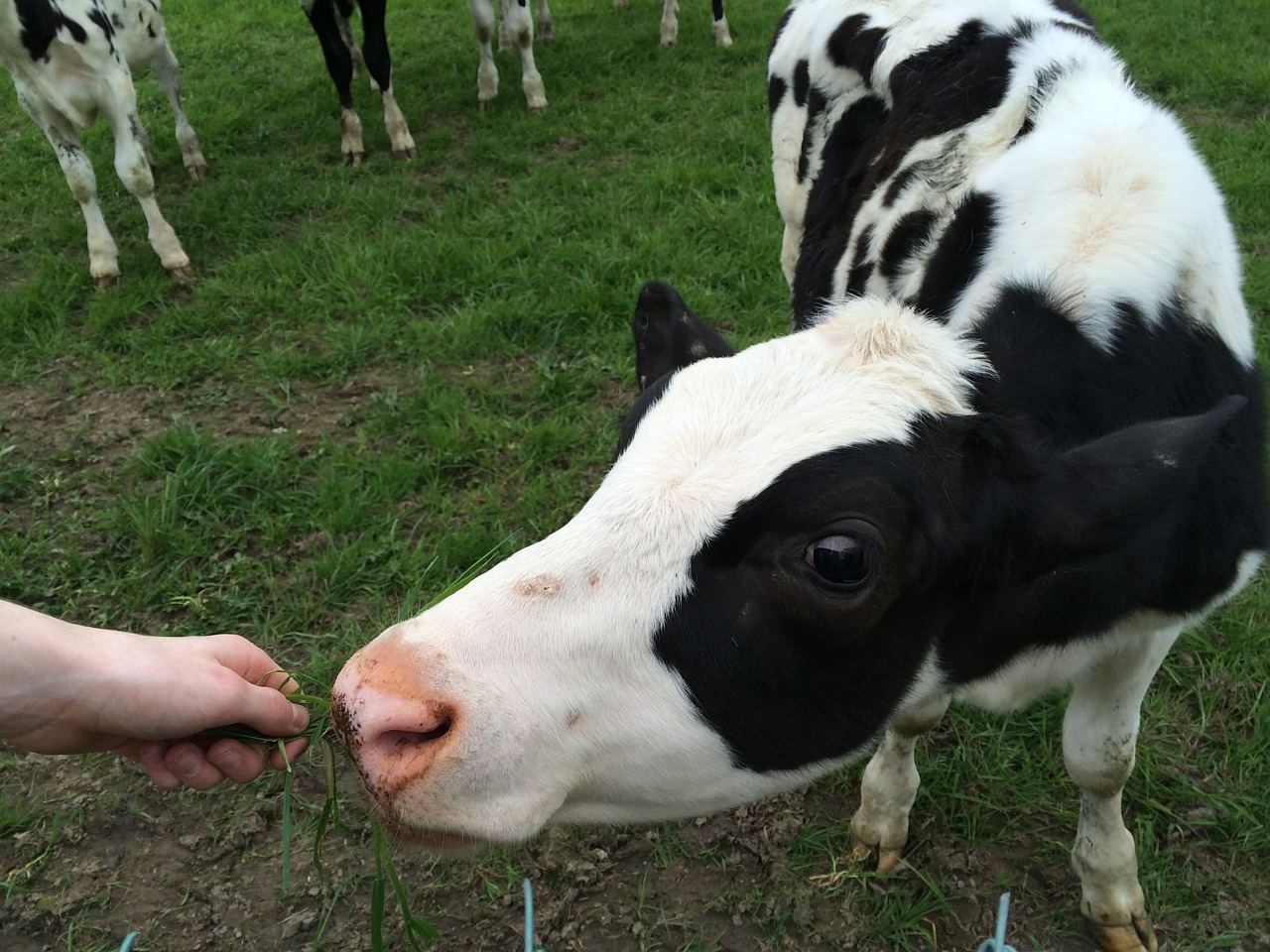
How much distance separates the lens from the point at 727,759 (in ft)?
4.82

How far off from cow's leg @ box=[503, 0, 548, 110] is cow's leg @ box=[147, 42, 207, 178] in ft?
8.09

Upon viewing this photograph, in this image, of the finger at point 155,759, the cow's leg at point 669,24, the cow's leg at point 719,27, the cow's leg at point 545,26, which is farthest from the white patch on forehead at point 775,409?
the cow's leg at point 545,26

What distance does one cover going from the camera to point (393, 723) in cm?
123

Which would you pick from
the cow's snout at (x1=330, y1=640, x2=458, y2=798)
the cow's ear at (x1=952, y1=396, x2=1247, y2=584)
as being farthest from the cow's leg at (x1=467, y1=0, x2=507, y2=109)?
the cow's snout at (x1=330, y1=640, x2=458, y2=798)

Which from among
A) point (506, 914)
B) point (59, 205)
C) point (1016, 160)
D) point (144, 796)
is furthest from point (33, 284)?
point (1016, 160)

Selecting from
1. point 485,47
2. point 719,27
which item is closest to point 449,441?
point 485,47

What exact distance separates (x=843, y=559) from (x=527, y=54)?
7020 mm

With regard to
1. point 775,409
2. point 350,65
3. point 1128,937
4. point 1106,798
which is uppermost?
point 775,409

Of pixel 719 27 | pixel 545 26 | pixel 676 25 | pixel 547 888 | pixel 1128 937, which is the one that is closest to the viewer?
pixel 1128 937

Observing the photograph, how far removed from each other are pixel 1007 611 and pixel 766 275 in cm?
346

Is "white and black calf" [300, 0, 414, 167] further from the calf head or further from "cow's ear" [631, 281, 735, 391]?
the calf head

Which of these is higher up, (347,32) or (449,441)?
(347,32)

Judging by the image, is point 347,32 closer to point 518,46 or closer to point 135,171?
point 518,46

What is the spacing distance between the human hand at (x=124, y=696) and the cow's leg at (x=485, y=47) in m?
6.69
